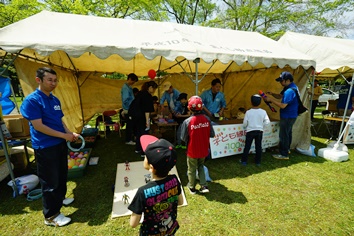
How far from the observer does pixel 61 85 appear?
5504 millimetres

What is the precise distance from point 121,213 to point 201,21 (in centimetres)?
2185

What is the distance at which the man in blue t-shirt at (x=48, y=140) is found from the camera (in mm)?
2135

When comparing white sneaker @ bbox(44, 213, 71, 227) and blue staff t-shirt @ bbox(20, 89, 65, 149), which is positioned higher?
blue staff t-shirt @ bbox(20, 89, 65, 149)

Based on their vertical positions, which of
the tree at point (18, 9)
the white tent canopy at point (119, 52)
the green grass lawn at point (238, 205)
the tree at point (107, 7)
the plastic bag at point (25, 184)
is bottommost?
the green grass lawn at point (238, 205)

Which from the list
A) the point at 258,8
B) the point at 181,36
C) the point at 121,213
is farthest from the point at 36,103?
the point at 258,8

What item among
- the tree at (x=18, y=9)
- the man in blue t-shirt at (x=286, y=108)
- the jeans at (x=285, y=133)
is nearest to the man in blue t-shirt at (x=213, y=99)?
the man in blue t-shirt at (x=286, y=108)

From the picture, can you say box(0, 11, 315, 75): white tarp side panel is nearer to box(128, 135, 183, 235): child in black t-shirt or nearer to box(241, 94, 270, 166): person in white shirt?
box(241, 94, 270, 166): person in white shirt

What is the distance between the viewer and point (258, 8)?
1439 centimetres

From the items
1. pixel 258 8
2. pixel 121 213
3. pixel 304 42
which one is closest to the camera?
pixel 121 213

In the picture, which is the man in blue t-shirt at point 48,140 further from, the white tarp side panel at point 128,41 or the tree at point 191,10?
the tree at point 191,10

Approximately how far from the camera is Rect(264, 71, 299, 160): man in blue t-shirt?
14.1 feet

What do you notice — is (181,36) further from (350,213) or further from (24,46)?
(350,213)

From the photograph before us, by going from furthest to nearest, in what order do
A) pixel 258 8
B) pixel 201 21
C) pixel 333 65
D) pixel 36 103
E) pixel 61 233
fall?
pixel 201 21
pixel 258 8
pixel 333 65
pixel 61 233
pixel 36 103

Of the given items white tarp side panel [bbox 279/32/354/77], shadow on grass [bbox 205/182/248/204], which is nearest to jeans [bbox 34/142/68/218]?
shadow on grass [bbox 205/182/248/204]
